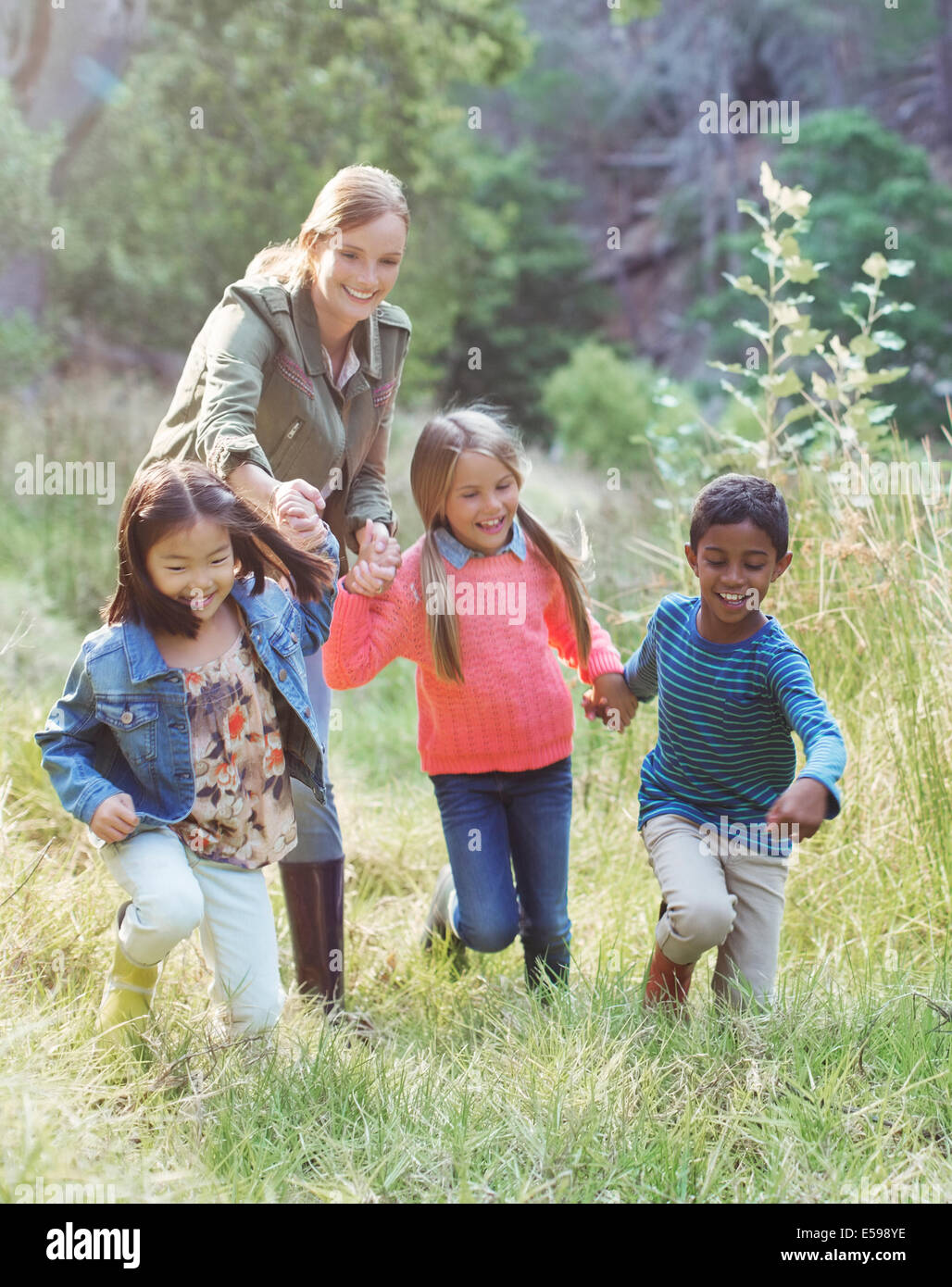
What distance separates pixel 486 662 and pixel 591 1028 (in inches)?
33.8

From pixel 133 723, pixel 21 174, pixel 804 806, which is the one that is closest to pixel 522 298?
pixel 21 174

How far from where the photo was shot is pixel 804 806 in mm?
2078

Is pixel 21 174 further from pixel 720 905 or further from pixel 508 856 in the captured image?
pixel 720 905

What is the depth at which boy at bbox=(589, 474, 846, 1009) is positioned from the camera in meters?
2.47

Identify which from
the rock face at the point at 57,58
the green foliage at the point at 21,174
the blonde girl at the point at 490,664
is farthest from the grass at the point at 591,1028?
the rock face at the point at 57,58

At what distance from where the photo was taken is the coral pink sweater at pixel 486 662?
292cm

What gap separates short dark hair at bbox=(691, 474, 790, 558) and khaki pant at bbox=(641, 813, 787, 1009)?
62cm

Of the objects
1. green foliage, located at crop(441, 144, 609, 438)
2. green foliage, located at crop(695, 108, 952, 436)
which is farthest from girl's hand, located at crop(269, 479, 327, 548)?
green foliage, located at crop(441, 144, 609, 438)

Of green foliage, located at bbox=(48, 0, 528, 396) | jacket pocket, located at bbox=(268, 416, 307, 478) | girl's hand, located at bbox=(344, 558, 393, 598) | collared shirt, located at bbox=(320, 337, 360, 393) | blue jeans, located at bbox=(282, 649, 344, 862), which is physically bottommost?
blue jeans, located at bbox=(282, 649, 344, 862)

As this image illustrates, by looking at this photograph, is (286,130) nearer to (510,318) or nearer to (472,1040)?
(472,1040)

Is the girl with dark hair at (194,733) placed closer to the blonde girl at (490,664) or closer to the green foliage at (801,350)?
the blonde girl at (490,664)

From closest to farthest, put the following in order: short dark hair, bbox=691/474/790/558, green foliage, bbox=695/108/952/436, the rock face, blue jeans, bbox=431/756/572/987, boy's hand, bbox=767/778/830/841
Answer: boy's hand, bbox=767/778/830/841, short dark hair, bbox=691/474/790/558, blue jeans, bbox=431/756/572/987, the rock face, green foliage, bbox=695/108/952/436

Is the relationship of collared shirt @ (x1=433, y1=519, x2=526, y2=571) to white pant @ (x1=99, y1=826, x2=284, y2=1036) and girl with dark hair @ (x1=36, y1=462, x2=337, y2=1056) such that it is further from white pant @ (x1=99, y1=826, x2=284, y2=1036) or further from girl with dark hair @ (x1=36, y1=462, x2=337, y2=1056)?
white pant @ (x1=99, y1=826, x2=284, y2=1036)

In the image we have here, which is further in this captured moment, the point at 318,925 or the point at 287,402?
the point at 318,925
